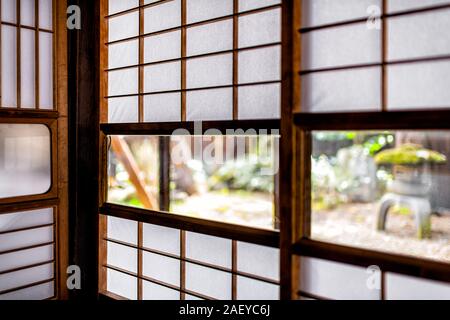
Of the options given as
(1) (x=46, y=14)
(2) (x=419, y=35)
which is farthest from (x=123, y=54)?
(2) (x=419, y=35)

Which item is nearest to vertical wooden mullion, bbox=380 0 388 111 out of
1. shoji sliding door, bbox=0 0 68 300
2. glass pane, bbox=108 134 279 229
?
shoji sliding door, bbox=0 0 68 300

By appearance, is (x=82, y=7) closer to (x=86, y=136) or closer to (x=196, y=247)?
(x=86, y=136)

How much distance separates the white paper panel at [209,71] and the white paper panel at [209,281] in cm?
106

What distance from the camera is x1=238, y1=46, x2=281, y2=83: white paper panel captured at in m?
2.00

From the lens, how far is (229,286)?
225cm

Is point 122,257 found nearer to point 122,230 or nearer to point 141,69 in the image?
point 122,230

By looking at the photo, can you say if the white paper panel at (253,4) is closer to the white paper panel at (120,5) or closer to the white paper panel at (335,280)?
the white paper panel at (120,5)

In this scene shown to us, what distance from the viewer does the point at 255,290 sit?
2137 mm

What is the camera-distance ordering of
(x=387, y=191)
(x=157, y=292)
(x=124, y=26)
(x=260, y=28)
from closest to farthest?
1. (x=260, y=28)
2. (x=157, y=292)
3. (x=124, y=26)
4. (x=387, y=191)

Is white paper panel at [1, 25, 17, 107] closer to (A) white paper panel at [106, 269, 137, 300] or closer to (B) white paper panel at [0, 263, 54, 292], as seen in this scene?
(B) white paper panel at [0, 263, 54, 292]

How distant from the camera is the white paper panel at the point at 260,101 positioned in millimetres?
2002

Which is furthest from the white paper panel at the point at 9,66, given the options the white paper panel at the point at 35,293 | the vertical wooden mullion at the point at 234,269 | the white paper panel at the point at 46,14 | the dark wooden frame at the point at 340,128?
the dark wooden frame at the point at 340,128

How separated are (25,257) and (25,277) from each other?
0.14m

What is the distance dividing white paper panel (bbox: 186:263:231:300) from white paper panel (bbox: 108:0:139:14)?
170 cm
